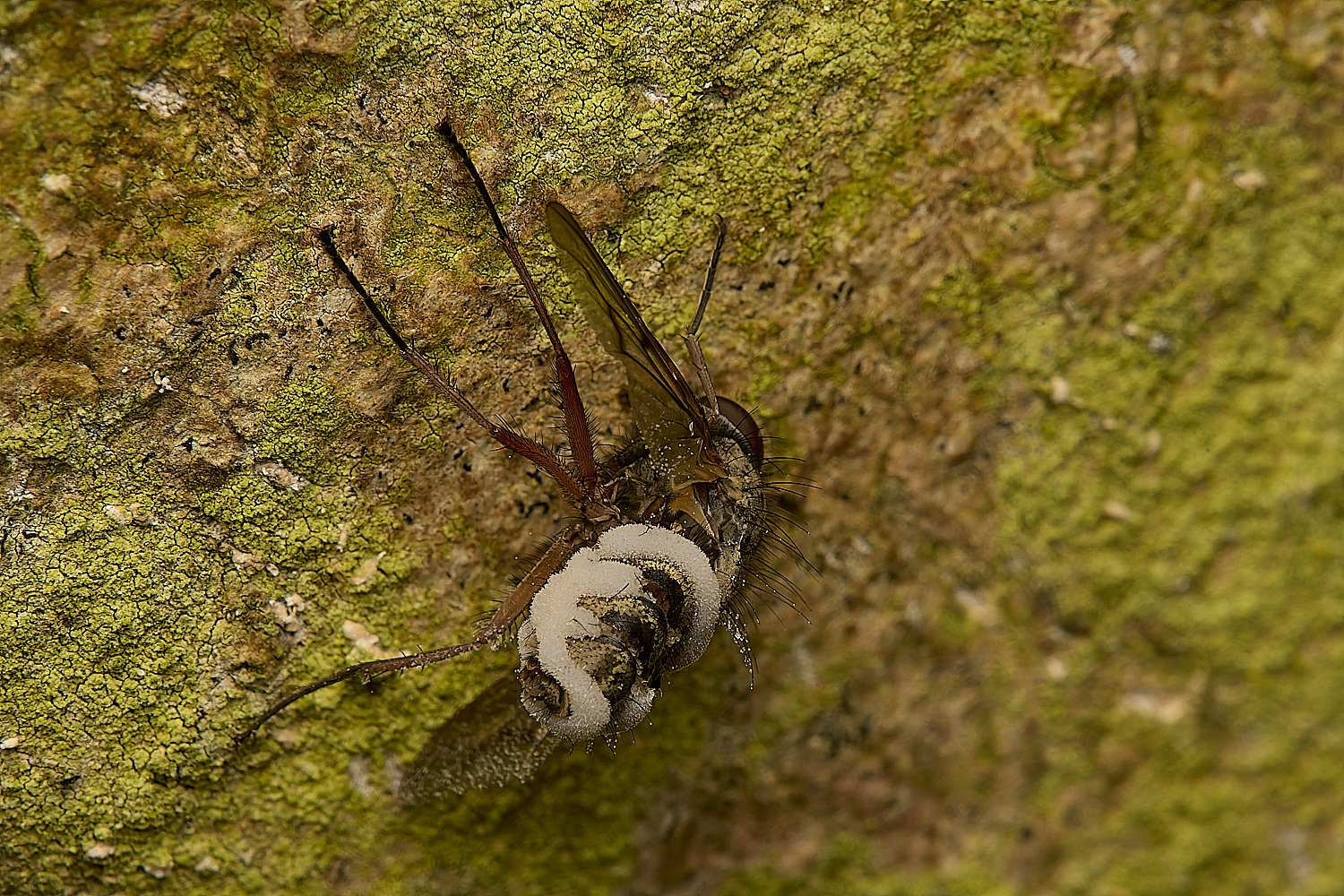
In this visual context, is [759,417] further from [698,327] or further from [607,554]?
[607,554]

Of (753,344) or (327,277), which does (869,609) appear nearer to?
(753,344)

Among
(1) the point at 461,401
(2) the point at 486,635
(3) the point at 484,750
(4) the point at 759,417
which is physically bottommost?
(3) the point at 484,750

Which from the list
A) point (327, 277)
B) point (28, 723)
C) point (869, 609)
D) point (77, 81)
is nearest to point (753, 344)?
point (869, 609)

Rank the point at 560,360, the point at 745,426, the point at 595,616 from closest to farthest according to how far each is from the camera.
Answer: the point at 595,616 → the point at 560,360 → the point at 745,426

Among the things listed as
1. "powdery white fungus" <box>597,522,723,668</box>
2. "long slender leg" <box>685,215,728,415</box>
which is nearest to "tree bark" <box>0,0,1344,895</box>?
"long slender leg" <box>685,215,728,415</box>

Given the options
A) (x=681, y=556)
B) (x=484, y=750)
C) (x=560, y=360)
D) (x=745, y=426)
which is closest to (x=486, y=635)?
(x=484, y=750)

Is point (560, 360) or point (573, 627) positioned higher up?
point (560, 360)

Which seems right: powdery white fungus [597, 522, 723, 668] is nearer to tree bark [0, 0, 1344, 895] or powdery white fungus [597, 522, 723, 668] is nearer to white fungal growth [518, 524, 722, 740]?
white fungal growth [518, 524, 722, 740]
